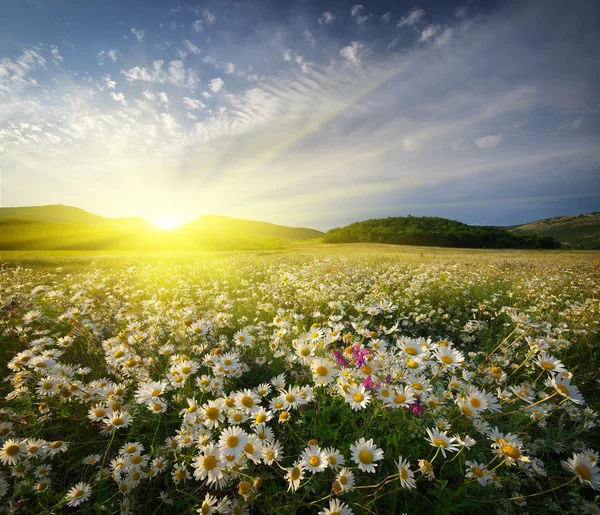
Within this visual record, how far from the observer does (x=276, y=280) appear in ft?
23.4

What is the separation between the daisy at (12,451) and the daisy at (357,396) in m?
2.57

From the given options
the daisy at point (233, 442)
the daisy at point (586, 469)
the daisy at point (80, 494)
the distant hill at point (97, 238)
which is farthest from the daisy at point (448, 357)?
the distant hill at point (97, 238)

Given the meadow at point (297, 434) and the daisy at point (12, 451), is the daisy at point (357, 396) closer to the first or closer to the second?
the meadow at point (297, 434)

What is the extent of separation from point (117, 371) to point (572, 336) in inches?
261

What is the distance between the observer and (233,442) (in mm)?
1794

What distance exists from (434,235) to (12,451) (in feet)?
223

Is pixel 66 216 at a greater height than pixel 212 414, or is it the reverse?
pixel 66 216

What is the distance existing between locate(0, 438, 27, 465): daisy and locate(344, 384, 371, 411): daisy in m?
2.57

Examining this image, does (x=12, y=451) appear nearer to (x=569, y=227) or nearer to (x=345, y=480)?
(x=345, y=480)

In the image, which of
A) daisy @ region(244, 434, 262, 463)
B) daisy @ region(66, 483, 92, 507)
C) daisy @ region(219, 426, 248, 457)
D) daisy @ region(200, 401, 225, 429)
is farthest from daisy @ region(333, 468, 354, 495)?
daisy @ region(66, 483, 92, 507)

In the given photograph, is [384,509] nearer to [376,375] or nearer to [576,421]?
[376,375]

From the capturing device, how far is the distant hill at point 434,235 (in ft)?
195

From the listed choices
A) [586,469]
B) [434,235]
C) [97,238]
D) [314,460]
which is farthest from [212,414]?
[434,235]

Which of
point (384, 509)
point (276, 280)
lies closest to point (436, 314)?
point (276, 280)
